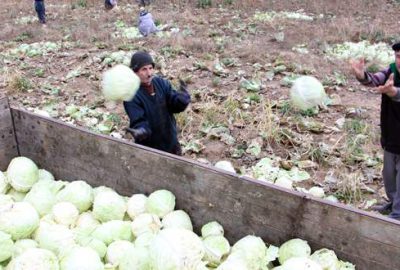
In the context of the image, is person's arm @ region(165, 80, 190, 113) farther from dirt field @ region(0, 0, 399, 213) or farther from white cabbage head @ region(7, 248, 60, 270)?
white cabbage head @ region(7, 248, 60, 270)

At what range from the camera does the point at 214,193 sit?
118 inches

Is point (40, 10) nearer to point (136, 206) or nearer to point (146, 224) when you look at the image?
point (136, 206)

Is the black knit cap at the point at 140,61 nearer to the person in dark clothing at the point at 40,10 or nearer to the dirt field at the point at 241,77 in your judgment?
the dirt field at the point at 241,77

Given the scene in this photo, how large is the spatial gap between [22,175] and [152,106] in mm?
1147

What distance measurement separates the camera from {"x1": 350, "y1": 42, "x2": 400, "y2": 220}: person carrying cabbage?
12.3ft

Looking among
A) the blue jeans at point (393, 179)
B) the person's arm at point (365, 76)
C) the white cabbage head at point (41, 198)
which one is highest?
the person's arm at point (365, 76)

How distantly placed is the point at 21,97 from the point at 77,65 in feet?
5.96

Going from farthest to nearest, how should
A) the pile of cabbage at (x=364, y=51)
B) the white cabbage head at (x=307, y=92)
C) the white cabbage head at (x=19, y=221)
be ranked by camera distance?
the pile of cabbage at (x=364, y=51) → the white cabbage head at (x=307, y=92) → the white cabbage head at (x=19, y=221)

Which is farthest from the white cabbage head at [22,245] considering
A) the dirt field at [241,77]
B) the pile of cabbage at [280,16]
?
the pile of cabbage at [280,16]

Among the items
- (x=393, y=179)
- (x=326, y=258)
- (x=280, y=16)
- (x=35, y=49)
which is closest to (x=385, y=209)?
(x=393, y=179)

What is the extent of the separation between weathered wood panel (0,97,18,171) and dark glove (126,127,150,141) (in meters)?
1.13

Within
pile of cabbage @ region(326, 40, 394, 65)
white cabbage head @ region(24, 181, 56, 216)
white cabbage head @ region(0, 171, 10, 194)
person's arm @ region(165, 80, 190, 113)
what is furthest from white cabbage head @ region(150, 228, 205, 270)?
pile of cabbage @ region(326, 40, 394, 65)

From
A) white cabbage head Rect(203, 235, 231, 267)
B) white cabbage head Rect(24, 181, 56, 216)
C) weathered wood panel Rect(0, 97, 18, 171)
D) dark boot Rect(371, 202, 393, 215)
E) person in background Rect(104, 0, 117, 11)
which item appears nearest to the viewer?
white cabbage head Rect(203, 235, 231, 267)

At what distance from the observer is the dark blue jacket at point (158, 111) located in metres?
3.82
